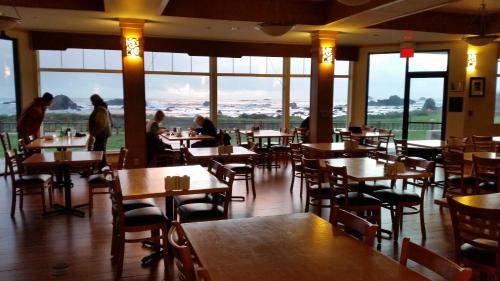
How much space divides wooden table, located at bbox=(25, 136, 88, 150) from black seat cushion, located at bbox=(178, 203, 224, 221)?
344 centimetres

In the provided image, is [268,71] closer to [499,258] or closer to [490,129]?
[490,129]

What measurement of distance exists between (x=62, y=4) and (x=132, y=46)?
1.32 m

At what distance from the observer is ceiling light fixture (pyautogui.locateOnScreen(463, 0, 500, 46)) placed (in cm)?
689

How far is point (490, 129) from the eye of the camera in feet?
32.4

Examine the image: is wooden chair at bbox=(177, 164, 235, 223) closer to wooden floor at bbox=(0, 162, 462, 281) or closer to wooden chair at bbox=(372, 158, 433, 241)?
wooden floor at bbox=(0, 162, 462, 281)

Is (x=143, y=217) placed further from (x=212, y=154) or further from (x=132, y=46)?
(x=132, y=46)

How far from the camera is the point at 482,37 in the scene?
689cm

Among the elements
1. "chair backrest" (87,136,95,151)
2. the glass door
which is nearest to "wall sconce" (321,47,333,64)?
the glass door

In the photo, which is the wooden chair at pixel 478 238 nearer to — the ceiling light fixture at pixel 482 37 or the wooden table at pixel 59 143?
the ceiling light fixture at pixel 482 37

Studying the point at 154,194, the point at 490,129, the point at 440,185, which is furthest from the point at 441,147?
the point at 154,194

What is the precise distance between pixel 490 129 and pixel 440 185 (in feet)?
12.7

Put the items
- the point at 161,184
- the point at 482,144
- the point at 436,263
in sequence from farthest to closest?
the point at 482,144, the point at 161,184, the point at 436,263

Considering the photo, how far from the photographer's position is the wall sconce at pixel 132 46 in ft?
23.6

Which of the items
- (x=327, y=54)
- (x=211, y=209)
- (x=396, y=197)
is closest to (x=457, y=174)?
(x=396, y=197)
